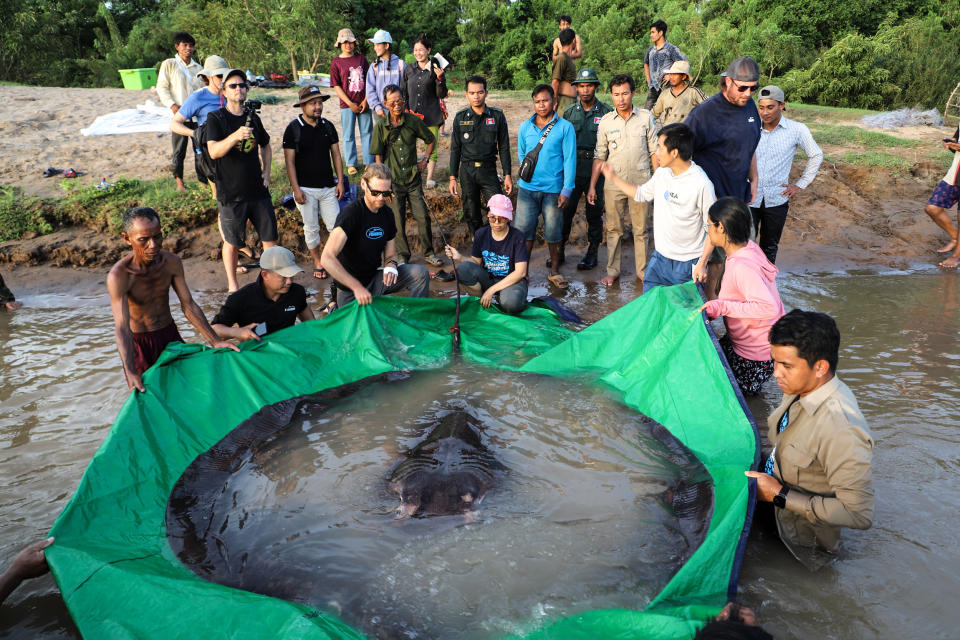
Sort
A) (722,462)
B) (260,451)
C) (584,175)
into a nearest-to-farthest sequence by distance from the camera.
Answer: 1. (722,462)
2. (260,451)
3. (584,175)

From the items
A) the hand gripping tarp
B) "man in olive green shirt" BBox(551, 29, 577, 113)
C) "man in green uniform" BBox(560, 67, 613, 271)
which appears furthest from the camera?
"man in olive green shirt" BBox(551, 29, 577, 113)

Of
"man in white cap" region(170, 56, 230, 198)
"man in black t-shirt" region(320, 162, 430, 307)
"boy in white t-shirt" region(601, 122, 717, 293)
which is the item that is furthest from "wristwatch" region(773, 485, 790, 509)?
"man in white cap" region(170, 56, 230, 198)

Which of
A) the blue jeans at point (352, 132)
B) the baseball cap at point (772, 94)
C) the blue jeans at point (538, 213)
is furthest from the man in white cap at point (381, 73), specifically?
the baseball cap at point (772, 94)

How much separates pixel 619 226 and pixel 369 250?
2912 millimetres

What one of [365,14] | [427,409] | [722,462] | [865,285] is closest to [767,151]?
[865,285]

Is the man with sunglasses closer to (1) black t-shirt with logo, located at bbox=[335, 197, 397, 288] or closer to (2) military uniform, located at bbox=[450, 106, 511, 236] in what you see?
(2) military uniform, located at bbox=[450, 106, 511, 236]

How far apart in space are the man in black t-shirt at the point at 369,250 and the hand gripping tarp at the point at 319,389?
540 millimetres

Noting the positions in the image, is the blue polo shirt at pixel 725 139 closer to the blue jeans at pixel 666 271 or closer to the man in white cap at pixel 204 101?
the blue jeans at pixel 666 271

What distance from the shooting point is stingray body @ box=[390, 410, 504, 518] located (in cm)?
362

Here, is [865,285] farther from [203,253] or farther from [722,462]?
[203,253]

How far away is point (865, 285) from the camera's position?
762 cm

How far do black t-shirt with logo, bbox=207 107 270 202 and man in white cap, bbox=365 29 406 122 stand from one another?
1.91 meters

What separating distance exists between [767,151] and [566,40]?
365 centimetres

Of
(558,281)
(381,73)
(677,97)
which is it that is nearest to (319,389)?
(558,281)
